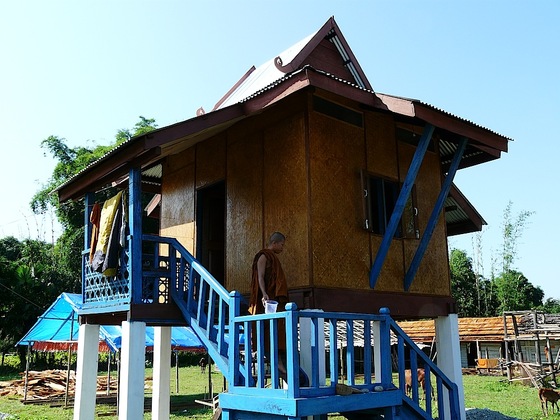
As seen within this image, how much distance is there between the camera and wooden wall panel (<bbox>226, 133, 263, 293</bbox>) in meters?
9.05

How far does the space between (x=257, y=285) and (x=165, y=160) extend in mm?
5380

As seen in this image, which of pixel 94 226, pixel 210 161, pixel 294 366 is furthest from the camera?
pixel 210 161

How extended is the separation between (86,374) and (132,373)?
2270mm

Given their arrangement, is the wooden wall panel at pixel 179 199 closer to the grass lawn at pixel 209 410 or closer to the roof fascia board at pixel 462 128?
the roof fascia board at pixel 462 128

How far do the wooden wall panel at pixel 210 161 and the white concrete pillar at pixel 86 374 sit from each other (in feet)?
10.7

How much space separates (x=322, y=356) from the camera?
7.41m

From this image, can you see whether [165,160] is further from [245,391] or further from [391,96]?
[245,391]

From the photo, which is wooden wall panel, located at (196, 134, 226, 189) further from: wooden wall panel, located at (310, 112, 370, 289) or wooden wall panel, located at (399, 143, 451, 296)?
wooden wall panel, located at (399, 143, 451, 296)

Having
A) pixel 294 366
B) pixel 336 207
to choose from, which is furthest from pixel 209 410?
pixel 294 366

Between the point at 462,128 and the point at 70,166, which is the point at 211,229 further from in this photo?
the point at 70,166

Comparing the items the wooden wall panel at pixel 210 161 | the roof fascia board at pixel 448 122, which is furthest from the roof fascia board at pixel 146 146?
the roof fascia board at pixel 448 122

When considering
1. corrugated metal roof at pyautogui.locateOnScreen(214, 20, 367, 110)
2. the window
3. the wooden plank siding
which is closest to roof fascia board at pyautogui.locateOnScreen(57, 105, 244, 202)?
the wooden plank siding

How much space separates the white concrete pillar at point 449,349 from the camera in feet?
33.3

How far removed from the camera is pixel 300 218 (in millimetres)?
8227
